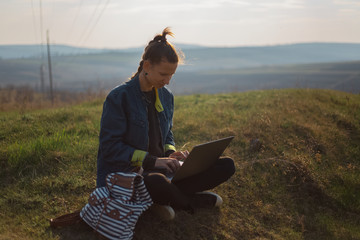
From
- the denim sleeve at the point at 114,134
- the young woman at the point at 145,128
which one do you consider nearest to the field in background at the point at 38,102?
the young woman at the point at 145,128

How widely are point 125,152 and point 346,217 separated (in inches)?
125

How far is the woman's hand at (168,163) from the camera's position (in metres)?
3.17

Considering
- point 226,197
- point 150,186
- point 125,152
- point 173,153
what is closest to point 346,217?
point 226,197

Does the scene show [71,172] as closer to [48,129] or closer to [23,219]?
[23,219]

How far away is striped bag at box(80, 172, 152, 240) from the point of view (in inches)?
114

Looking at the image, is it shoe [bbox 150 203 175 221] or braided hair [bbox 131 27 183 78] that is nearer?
braided hair [bbox 131 27 183 78]

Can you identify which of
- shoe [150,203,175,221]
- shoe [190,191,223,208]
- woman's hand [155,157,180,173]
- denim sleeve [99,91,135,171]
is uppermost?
denim sleeve [99,91,135,171]

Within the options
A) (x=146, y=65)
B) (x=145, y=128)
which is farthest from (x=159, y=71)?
(x=145, y=128)

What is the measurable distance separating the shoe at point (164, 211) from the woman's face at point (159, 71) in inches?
46.8

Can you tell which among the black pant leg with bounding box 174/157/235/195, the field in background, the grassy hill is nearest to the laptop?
the black pant leg with bounding box 174/157/235/195

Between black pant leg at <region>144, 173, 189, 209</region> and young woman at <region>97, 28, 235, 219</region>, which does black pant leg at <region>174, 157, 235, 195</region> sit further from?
black pant leg at <region>144, 173, 189, 209</region>

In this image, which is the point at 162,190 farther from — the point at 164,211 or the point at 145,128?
the point at 145,128

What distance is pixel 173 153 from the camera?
3.50 meters

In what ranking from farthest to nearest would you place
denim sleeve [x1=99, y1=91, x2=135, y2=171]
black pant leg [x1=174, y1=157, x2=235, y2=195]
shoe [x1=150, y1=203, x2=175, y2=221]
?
black pant leg [x1=174, y1=157, x2=235, y2=195] < shoe [x1=150, y1=203, x2=175, y2=221] < denim sleeve [x1=99, y1=91, x2=135, y2=171]
